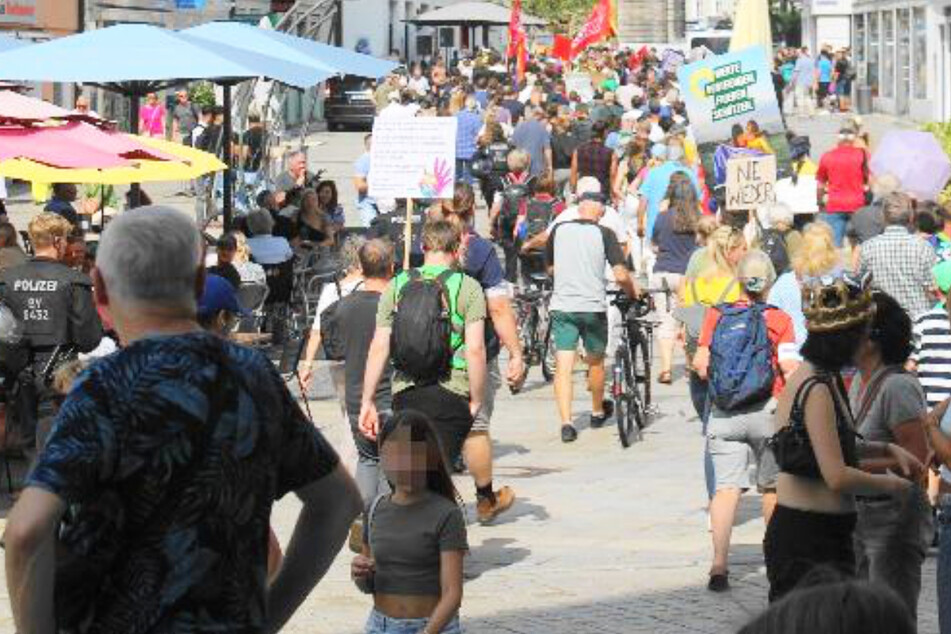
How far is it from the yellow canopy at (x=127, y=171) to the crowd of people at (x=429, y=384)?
672 mm

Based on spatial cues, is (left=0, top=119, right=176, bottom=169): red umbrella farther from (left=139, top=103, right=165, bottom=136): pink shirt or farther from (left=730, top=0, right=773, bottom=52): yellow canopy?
(left=139, top=103, right=165, bottom=136): pink shirt

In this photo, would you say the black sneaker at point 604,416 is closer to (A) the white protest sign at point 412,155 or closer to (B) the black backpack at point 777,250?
(B) the black backpack at point 777,250

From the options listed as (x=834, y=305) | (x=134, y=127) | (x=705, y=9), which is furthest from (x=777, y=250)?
(x=705, y=9)

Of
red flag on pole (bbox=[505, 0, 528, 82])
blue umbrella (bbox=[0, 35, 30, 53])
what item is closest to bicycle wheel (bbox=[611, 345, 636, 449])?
blue umbrella (bbox=[0, 35, 30, 53])

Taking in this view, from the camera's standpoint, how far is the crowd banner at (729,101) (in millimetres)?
23078

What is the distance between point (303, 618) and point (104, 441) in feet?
22.1

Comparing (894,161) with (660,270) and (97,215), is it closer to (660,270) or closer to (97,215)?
(660,270)

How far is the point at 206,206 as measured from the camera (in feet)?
79.4

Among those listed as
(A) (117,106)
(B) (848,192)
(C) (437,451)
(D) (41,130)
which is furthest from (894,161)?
(A) (117,106)

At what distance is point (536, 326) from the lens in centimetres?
1909

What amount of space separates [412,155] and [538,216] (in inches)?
180

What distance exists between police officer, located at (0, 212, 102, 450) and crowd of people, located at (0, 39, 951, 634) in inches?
0.6

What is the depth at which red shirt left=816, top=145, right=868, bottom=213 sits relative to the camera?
79.4ft

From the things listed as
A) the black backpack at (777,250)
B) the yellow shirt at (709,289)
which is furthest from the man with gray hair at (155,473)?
the black backpack at (777,250)
